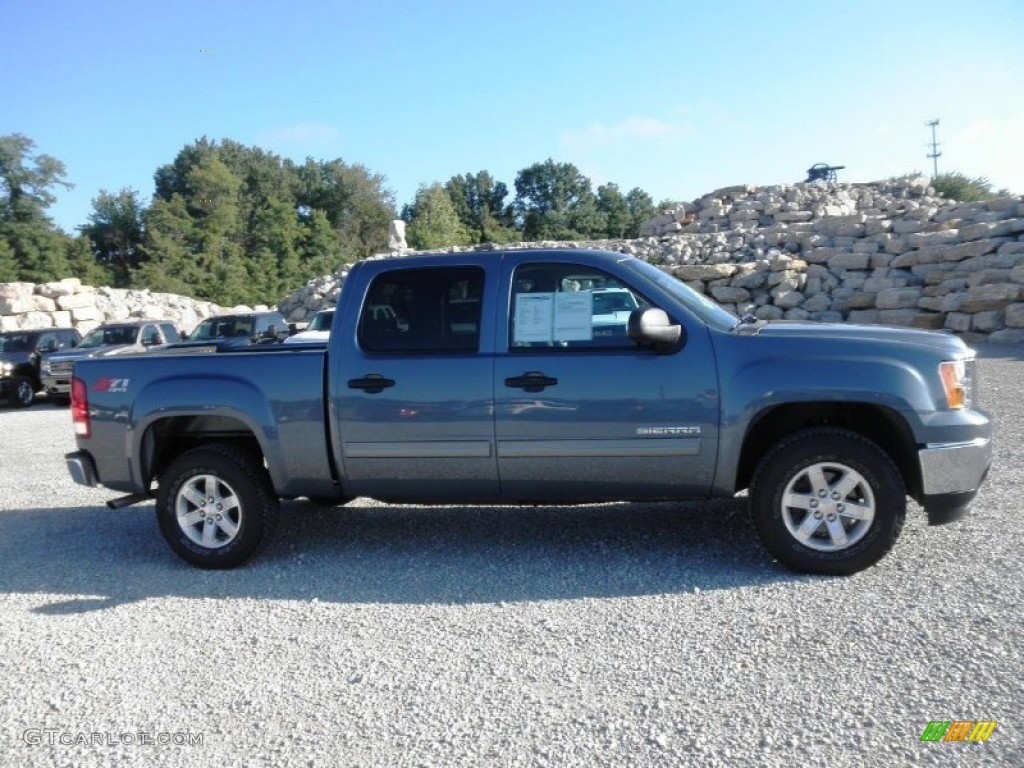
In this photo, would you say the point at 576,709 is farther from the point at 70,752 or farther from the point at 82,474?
the point at 82,474

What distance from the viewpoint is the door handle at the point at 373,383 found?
17.3ft

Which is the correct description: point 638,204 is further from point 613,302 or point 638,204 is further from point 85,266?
point 613,302

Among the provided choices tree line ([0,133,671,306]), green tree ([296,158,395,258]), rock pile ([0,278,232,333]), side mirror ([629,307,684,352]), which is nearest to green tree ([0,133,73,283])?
tree line ([0,133,671,306])

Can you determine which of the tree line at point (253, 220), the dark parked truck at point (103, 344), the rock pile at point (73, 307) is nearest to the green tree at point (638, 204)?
the tree line at point (253, 220)

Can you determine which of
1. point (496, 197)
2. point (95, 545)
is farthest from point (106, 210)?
point (95, 545)

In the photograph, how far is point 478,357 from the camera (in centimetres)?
522

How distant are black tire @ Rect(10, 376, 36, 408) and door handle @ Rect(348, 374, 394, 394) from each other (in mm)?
16331

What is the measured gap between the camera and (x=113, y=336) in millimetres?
19609

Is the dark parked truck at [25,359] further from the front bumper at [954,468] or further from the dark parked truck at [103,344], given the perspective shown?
A: the front bumper at [954,468]

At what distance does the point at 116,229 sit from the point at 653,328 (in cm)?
5597

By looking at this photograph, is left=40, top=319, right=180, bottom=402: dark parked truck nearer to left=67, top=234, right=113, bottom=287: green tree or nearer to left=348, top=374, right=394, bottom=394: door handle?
left=348, top=374, right=394, bottom=394: door handle

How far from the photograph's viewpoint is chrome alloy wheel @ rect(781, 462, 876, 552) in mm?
4840

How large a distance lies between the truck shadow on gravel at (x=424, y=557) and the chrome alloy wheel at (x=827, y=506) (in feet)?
1.00

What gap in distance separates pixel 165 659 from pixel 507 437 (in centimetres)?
223
